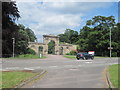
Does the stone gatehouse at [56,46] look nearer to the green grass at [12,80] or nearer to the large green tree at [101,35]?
the large green tree at [101,35]

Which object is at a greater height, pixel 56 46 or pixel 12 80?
pixel 56 46

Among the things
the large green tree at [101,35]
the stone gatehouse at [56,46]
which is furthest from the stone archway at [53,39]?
the large green tree at [101,35]

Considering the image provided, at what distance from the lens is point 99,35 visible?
49625mm

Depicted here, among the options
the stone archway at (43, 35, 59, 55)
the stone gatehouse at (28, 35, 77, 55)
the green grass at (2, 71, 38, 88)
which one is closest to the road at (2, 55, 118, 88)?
the green grass at (2, 71, 38, 88)

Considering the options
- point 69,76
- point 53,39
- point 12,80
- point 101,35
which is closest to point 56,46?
point 53,39

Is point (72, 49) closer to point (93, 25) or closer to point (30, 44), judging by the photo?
point (93, 25)

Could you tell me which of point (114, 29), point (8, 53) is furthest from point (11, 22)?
point (114, 29)

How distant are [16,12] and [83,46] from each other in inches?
1172

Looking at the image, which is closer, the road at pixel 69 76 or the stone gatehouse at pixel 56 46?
the road at pixel 69 76

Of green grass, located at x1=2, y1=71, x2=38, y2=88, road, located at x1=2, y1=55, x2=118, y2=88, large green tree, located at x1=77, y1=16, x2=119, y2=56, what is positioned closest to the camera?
green grass, located at x1=2, y1=71, x2=38, y2=88

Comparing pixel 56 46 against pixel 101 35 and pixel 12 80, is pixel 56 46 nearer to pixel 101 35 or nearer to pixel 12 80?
pixel 101 35

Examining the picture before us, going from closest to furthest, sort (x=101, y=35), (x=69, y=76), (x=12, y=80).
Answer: (x=12, y=80) < (x=69, y=76) < (x=101, y=35)

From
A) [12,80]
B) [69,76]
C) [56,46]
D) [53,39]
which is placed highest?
[53,39]

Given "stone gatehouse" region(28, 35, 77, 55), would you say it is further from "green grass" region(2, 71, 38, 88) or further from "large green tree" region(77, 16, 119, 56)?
"green grass" region(2, 71, 38, 88)
